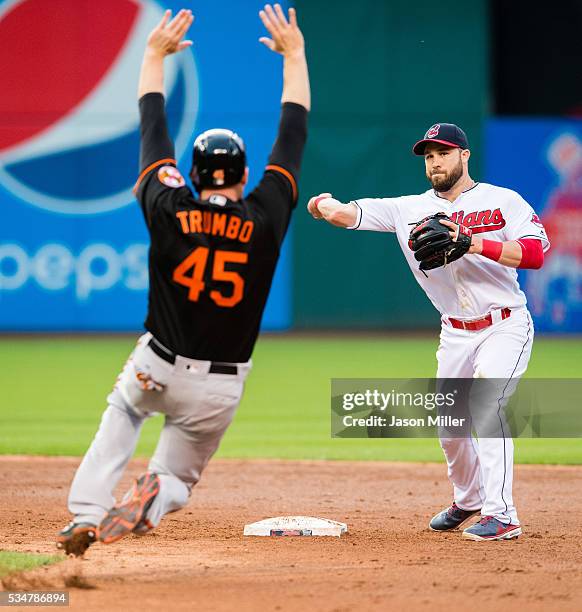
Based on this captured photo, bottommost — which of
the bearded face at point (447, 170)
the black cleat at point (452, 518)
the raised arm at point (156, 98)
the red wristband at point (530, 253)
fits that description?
the black cleat at point (452, 518)

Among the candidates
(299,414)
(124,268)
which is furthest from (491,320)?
(124,268)

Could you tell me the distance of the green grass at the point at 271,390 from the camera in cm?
980

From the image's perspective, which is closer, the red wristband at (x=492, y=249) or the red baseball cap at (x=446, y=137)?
the red wristband at (x=492, y=249)

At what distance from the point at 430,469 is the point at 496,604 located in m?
4.29

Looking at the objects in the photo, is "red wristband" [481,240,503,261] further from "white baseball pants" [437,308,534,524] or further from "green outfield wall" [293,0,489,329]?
"green outfield wall" [293,0,489,329]

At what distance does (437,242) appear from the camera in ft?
18.6

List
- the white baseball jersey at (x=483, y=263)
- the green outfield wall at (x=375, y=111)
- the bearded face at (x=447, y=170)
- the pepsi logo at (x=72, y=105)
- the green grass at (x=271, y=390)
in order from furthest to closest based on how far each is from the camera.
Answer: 1. the green outfield wall at (x=375, y=111)
2. the pepsi logo at (x=72, y=105)
3. the green grass at (x=271, y=390)
4. the bearded face at (x=447, y=170)
5. the white baseball jersey at (x=483, y=263)

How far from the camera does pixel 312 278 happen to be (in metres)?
20.0

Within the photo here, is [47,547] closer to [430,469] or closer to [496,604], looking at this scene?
[496,604]

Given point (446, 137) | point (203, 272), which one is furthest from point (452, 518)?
point (203, 272)

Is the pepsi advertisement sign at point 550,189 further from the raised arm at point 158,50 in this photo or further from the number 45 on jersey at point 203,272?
the number 45 on jersey at point 203,272

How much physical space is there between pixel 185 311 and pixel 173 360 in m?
0.20
